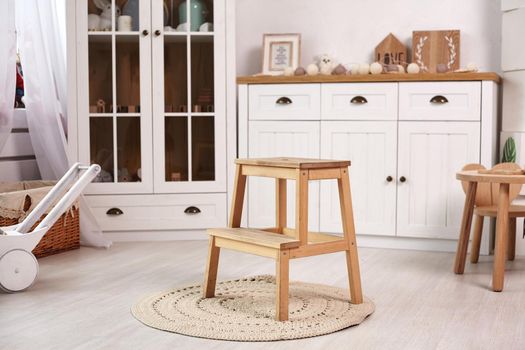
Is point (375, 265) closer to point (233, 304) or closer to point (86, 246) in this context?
point (233, 304)

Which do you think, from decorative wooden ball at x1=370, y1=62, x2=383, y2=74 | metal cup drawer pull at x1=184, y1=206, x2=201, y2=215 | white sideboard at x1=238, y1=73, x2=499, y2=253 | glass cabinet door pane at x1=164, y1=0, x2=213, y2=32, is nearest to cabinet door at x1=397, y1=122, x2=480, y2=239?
white sideboard at x1=238, y1=73, x2=499, y2=253

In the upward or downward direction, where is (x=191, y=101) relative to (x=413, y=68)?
downward

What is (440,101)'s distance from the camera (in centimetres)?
376

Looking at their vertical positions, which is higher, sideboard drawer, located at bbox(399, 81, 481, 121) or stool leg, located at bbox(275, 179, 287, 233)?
Result: sideboard drawer, located at bbox(399, 81, 481, 121)

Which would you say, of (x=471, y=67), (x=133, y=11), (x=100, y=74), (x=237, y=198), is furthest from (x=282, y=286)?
(x=133, y=11)

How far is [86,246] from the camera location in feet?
13.0

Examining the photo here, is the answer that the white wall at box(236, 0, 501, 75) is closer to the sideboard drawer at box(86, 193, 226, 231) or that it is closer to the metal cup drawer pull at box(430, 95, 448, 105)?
the metal cup drawer pull at box(430, 95, 448, 105)

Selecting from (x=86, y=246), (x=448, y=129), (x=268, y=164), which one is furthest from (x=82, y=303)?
(x=448, y=129)

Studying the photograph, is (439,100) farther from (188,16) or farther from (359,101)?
(188,16)

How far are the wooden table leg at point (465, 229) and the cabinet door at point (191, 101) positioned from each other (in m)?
1.40

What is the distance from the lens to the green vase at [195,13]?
13.4 ft

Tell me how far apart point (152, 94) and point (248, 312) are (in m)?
1.85

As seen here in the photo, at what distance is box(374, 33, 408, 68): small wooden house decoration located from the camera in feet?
13.8

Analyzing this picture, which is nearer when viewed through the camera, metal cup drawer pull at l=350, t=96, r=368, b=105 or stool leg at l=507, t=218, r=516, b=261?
stool leg at l=507, t=218, r=516, b=261
